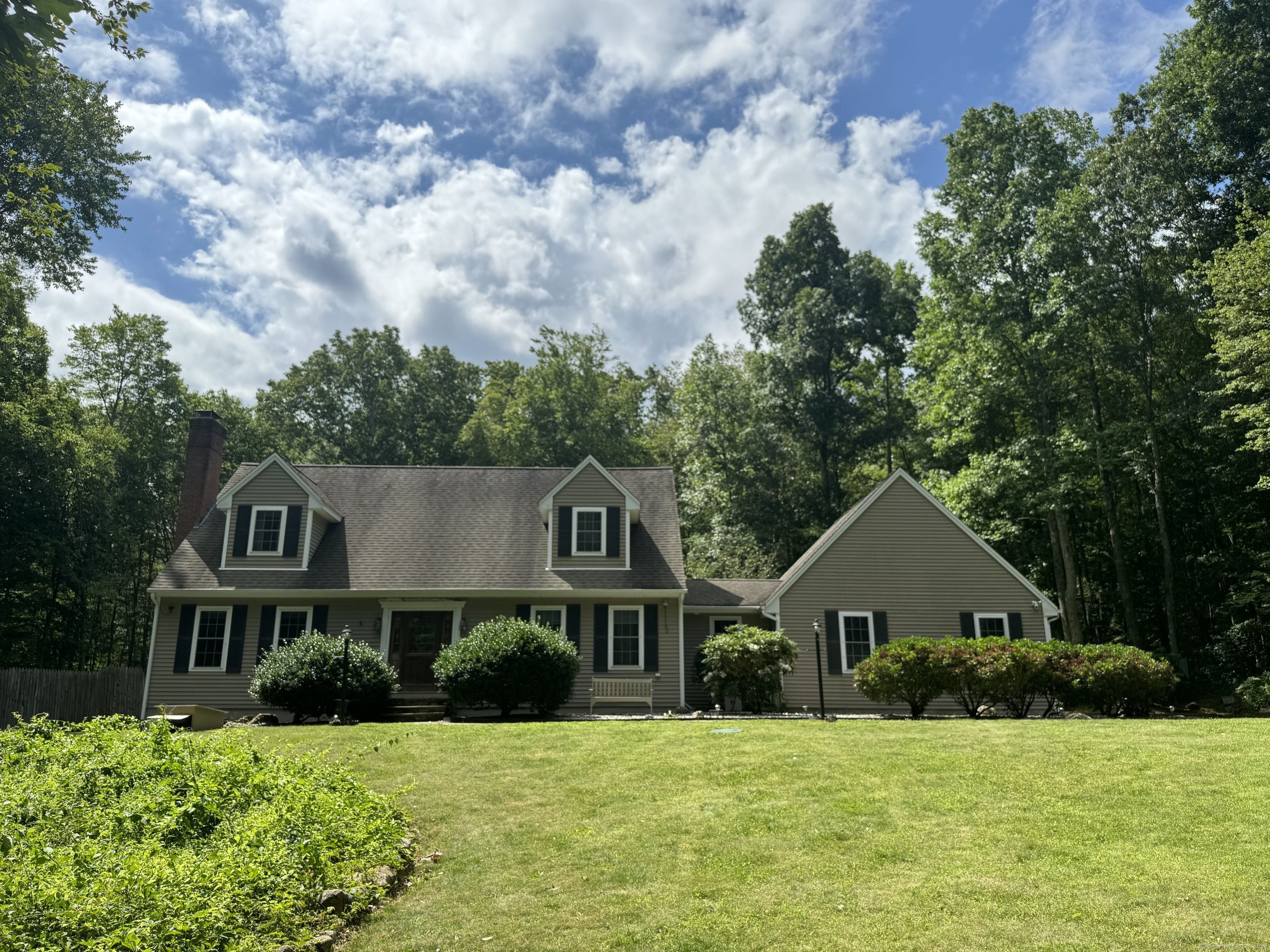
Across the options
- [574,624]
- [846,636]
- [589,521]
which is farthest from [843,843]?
[589,521]

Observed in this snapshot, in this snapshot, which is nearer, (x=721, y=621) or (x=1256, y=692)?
(x=1256, y=692)

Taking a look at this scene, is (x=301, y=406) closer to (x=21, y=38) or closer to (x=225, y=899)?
(x=21, y=38)

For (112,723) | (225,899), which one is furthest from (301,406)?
(225,899)

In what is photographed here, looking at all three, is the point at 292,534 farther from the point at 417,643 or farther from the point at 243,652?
the point at 417,643

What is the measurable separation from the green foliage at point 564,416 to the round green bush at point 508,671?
22491 mm

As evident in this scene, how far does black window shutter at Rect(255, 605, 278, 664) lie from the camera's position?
2077 centimetres

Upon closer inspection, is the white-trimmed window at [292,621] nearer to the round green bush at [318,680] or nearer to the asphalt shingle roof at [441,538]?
the asphalt shingle roof at [441,538]

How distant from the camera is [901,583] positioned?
2141 cm

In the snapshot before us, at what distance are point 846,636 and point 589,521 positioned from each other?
7.13 metres

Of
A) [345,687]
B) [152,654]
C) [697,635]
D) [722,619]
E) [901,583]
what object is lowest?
[345,687]

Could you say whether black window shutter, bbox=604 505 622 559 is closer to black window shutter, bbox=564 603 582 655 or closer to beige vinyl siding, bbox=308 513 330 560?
black window shutter, bbox=564 603 582 655

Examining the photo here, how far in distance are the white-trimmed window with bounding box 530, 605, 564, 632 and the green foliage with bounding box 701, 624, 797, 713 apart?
12.8 ft

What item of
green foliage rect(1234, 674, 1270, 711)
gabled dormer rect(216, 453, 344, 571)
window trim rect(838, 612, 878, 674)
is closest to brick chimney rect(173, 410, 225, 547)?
gabled dormer rect(216, 453, 344, 571)

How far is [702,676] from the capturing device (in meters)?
20.8
